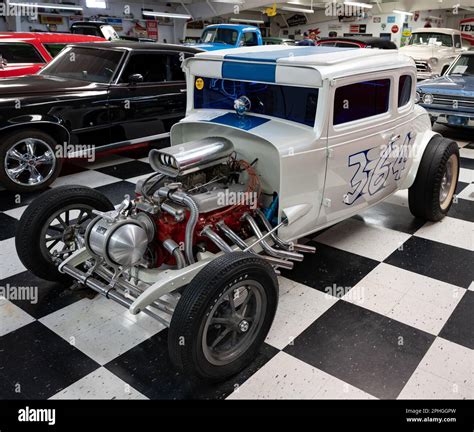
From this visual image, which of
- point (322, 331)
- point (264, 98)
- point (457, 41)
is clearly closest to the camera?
point (322, 331)

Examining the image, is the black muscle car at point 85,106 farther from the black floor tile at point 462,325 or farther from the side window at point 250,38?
the side window at point 250,38

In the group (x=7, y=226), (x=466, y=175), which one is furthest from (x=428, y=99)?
(x=7, y=226)

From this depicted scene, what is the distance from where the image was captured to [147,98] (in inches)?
204

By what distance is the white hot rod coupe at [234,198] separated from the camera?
2.03 meters

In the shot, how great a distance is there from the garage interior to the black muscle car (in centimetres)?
68

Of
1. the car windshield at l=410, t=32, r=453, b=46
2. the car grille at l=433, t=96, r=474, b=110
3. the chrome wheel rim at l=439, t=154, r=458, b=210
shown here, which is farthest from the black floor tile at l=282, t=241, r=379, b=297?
the car windshield at l=410, t=32, r=453, b=46

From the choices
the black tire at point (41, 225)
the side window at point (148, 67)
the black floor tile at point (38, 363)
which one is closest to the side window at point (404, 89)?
the black tire at point (41, 225)

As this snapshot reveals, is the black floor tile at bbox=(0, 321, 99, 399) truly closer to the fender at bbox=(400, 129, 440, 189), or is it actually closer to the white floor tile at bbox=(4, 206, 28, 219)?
the white floor tile at bbox=(4, 206, 28, 219)

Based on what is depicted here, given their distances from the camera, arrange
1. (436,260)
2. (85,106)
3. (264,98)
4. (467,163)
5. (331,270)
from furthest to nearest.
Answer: (467,163) → (85,106) → (436,260) → (331,270) → (264,98)

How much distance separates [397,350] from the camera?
2.25 meters

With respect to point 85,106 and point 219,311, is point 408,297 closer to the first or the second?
point 219,311

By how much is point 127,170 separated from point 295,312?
10.6ft

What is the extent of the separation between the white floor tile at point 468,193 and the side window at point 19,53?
6161 millimetres

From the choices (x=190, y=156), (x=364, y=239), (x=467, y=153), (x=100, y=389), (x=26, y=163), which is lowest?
(x=100, y=389)
